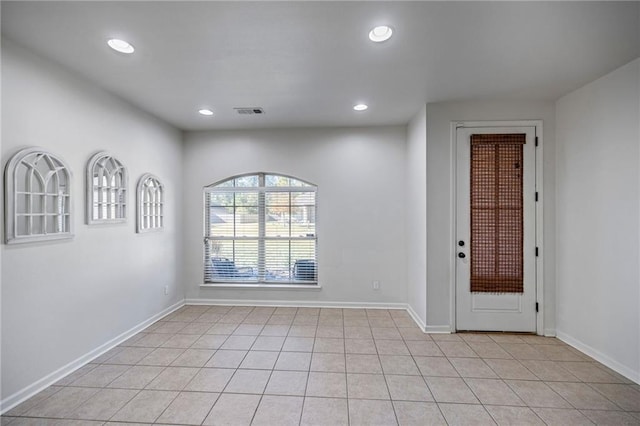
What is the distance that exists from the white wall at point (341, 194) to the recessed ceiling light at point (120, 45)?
2.24 m

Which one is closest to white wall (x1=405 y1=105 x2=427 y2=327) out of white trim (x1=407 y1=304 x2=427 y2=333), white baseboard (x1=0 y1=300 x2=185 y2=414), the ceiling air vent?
white trim (x1=407 y1=304 x2=427 y2=333)

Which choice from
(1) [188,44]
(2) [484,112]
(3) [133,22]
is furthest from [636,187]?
(3) [133,22]

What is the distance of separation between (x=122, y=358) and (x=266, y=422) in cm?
178

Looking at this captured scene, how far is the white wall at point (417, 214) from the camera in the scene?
3.53 m

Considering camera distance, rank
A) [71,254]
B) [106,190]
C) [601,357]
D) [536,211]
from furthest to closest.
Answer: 1. [536,211]
2. [106,190]
3. [601,357]
4. [71,254]

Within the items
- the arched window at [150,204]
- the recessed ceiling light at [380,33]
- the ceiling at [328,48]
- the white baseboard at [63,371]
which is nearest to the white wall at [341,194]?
the arched window at [150,204]

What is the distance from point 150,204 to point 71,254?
1.23 m

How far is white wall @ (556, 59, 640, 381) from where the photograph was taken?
2.50 m

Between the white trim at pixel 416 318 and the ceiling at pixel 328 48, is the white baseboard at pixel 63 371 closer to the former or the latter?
the ceiling at pixel 328 48

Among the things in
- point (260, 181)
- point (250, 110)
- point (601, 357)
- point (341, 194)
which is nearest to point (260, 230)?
point (260, 181)

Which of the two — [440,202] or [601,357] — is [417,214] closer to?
[440,202]

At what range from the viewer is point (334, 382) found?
2428 mm

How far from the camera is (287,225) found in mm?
4535

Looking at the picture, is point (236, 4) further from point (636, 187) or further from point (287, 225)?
point (636, 187)
